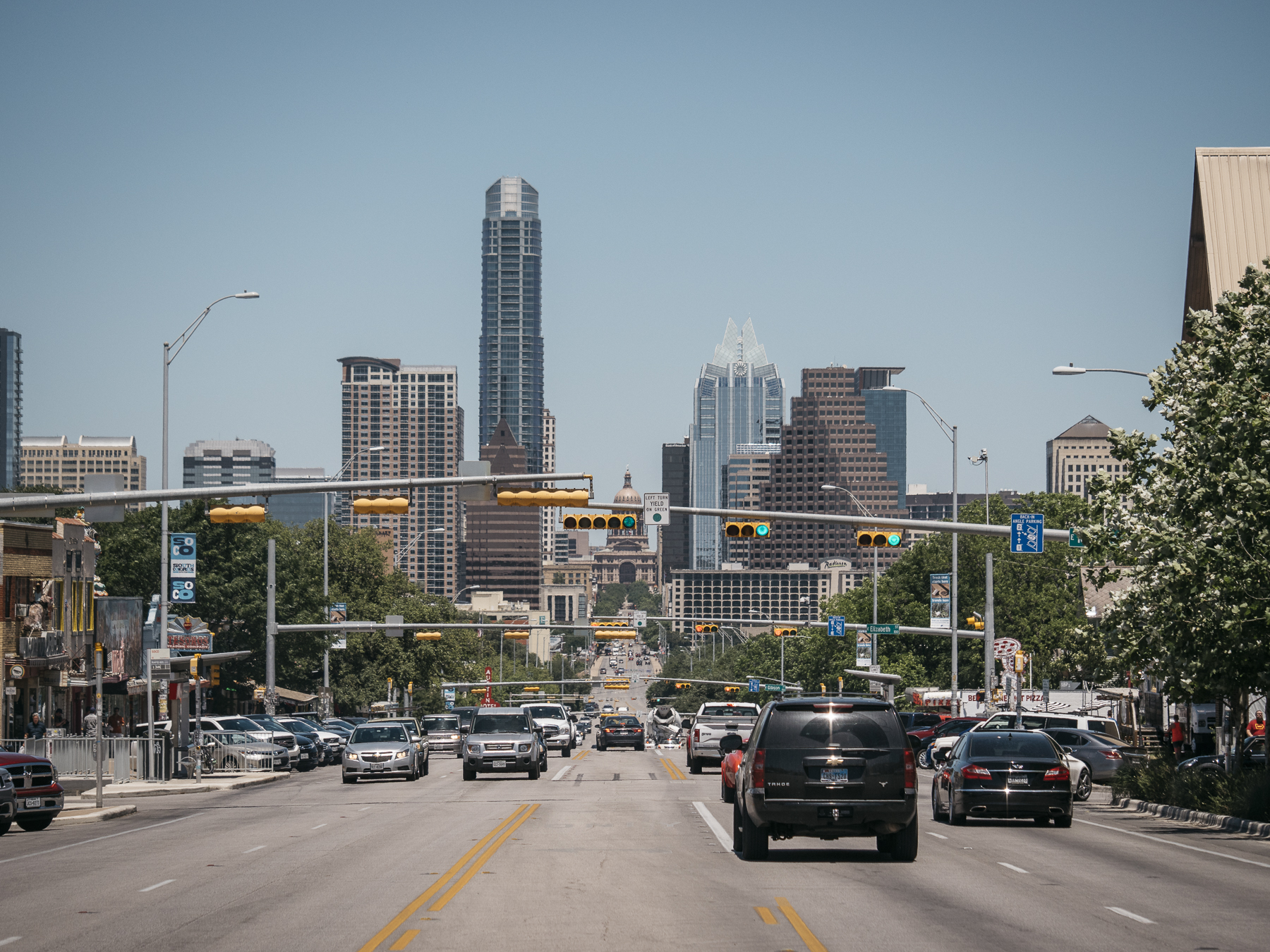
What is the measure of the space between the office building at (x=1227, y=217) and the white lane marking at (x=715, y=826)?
95.1 feet

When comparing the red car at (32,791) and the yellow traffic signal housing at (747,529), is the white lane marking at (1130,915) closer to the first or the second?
the red car at (32,791)

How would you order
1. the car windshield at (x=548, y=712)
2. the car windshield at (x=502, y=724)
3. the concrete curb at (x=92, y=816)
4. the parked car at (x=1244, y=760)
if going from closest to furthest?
the concrete curb at (x=92, y=816), the parked car at (x=1244, y=760), the car windshield at (x=502, y=724), the car windshield at (x=548, y=712)

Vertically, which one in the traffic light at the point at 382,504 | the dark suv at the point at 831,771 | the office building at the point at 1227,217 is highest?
the office building at the point at 1227,217

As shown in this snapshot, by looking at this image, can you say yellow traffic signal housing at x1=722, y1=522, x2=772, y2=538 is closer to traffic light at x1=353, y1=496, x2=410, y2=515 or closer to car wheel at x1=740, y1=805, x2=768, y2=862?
traffic light at x1=353, y1=496, x2=410, y2=515

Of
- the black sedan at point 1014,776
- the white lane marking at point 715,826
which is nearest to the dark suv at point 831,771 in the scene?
the white lane marking at point 715,826

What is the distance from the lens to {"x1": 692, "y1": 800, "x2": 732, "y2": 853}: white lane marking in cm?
2278

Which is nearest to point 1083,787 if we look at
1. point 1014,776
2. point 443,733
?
point 1014,776

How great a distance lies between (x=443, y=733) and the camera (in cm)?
6900

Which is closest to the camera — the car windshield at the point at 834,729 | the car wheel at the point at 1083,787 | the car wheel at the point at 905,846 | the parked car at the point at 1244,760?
the car windshield at the point at 834,729

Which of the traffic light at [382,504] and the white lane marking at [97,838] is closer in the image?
the white lane marking at [97,838]

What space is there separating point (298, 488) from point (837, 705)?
10589 millimetres

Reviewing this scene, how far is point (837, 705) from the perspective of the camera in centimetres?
1917

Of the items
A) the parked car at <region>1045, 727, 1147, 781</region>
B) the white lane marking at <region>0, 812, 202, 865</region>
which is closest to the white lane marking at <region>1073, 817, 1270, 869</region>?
the parked car at <region>1045, 727, 1147, 781</region>

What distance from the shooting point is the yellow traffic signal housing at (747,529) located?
114 feet
